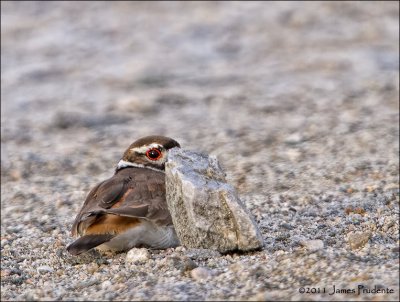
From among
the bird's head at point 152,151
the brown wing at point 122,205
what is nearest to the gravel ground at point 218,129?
the brown wing at point 122,205

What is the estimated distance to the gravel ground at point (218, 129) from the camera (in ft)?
18.6

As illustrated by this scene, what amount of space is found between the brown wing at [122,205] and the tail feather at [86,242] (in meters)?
0.07

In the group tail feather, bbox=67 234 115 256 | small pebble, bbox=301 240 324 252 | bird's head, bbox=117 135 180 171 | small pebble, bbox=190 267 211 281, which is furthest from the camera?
bird's head, bbox=117 135 180 171

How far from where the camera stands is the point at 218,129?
12344 millimetres

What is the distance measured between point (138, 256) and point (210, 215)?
576 millimetres

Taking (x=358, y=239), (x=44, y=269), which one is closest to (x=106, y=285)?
(x=44, y=269)

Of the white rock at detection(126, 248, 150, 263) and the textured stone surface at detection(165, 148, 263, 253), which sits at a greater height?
the textured stone surface at detection(165, 148, 263, 253)

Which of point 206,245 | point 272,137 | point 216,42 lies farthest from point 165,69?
point 206,245

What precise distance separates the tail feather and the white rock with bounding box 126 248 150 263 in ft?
0.64

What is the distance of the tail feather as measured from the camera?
6090 mm

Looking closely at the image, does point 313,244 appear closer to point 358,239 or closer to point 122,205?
point 358,239

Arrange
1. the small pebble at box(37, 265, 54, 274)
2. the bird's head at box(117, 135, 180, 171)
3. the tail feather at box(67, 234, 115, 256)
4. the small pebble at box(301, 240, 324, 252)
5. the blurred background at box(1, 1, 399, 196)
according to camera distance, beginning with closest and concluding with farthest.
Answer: the small pebble at box(301, 240, 324, 252), the tail feather at box(67, 234, 115, 256), the small pebble at box(37, 265, 54, 274), the bird's head at box(117, 135, 180, 171), the blurred background at box(1, 1, 399, 196)

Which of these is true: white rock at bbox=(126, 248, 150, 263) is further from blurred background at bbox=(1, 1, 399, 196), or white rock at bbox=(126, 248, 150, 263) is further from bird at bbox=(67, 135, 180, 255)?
blurred background at bbox=(1, 1, 399, 196)

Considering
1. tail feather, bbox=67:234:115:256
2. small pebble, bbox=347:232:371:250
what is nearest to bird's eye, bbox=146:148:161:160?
tail feather, bbox=67:234:115:256
